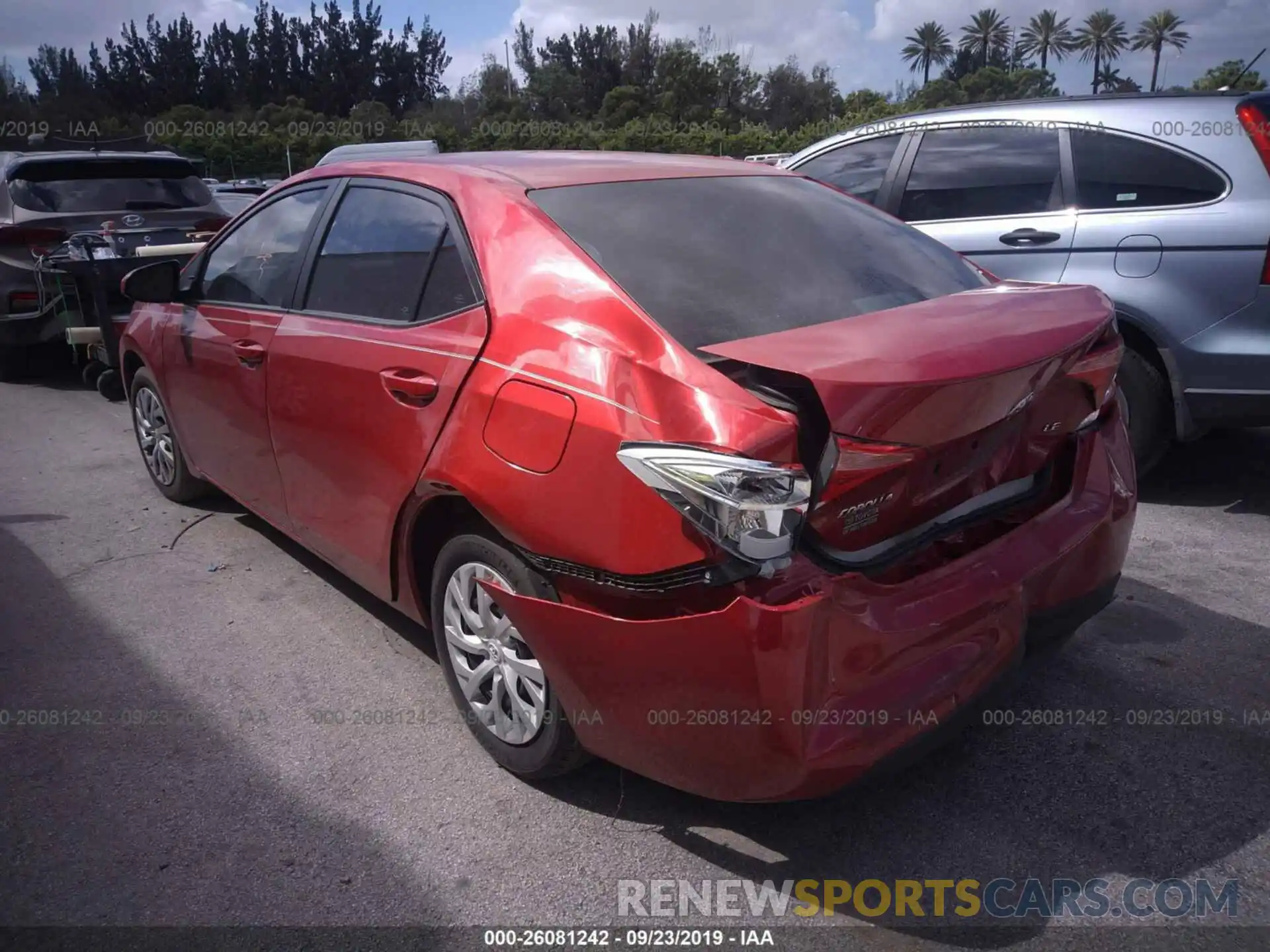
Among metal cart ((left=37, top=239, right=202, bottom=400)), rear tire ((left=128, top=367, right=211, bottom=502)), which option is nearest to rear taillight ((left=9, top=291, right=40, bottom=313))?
metal cart ((left=37, top=239, right=202, bottom=400))

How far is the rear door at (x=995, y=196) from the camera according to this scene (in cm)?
474

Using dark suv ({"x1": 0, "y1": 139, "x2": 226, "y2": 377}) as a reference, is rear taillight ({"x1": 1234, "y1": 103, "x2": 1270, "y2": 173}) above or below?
above

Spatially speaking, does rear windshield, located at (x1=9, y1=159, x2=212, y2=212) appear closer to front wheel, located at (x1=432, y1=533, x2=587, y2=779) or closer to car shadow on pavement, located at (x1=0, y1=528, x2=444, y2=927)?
car shadow on pavement, located at (x1=0, y1=528, x2=444, y2=927)

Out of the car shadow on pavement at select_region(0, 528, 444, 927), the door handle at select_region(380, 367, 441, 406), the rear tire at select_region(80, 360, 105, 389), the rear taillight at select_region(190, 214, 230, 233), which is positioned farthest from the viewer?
the rear taillight at select_region(190, 214, 230, 233)

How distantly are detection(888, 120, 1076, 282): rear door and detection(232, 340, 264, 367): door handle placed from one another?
11.0 ft

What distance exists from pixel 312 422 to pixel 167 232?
5.42 meters

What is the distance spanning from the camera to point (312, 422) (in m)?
3.27

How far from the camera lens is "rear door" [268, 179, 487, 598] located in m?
2.74

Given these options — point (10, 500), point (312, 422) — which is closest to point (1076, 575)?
point (312, 422)

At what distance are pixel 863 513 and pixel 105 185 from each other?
8229 millimetres

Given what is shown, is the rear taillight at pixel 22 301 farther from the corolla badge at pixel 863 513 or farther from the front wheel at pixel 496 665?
the corolla badge at pixel 863 513

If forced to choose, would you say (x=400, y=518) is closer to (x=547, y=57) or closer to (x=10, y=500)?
(x=10, y=500)

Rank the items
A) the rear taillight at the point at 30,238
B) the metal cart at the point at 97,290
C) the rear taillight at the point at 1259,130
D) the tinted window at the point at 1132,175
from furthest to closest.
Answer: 1. the rear taillight at the point at 30,238
2. the metal cart at the point at 97,290
3. the tinted window at the point at 1132,175
4. the rear taillight at the point at 1259,130

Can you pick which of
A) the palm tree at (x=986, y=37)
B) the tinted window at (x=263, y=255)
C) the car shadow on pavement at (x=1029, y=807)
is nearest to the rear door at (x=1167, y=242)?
the car shadow on pavement at (x=1029, y=807)
